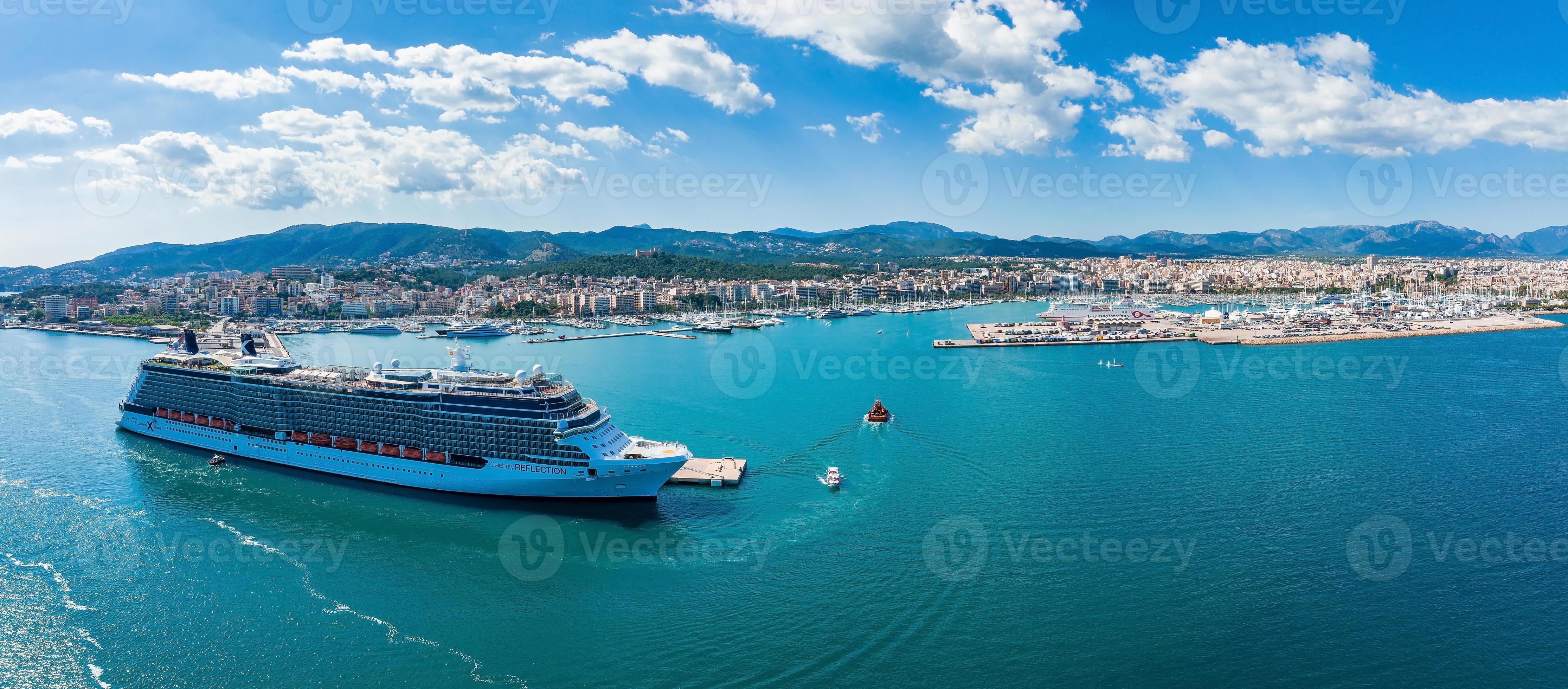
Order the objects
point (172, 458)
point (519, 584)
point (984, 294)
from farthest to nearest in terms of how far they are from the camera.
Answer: point (984, 294), point (172, 458), point (519, 584)

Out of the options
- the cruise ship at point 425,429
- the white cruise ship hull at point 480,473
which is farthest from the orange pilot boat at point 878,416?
the white cruise ship hull at point 480,473

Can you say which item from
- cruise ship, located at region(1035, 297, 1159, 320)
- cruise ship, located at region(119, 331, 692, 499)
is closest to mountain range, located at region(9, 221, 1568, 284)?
cruise ship, located at region(1035, 297, 1159, 320)

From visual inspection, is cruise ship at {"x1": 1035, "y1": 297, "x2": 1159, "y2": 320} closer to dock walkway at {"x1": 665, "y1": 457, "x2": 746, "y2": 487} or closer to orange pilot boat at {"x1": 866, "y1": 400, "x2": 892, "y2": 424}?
orange pilot boat at {"x1": 866, "y1": 400, "x2": 892, "y2": 424}

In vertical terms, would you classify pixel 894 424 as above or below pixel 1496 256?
below

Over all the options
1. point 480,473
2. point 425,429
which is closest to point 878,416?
point 480,473

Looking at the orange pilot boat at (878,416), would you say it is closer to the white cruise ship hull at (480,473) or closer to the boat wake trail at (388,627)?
the white cruise ship hull at (480,473)

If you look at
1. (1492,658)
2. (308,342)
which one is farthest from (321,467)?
(308,342)

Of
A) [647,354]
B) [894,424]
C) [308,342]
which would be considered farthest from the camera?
[308,342]

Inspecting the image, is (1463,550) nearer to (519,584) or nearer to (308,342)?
(519,584)

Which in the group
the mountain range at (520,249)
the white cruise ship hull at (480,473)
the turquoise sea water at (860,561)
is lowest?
the turquoise sea water at (860,561)
